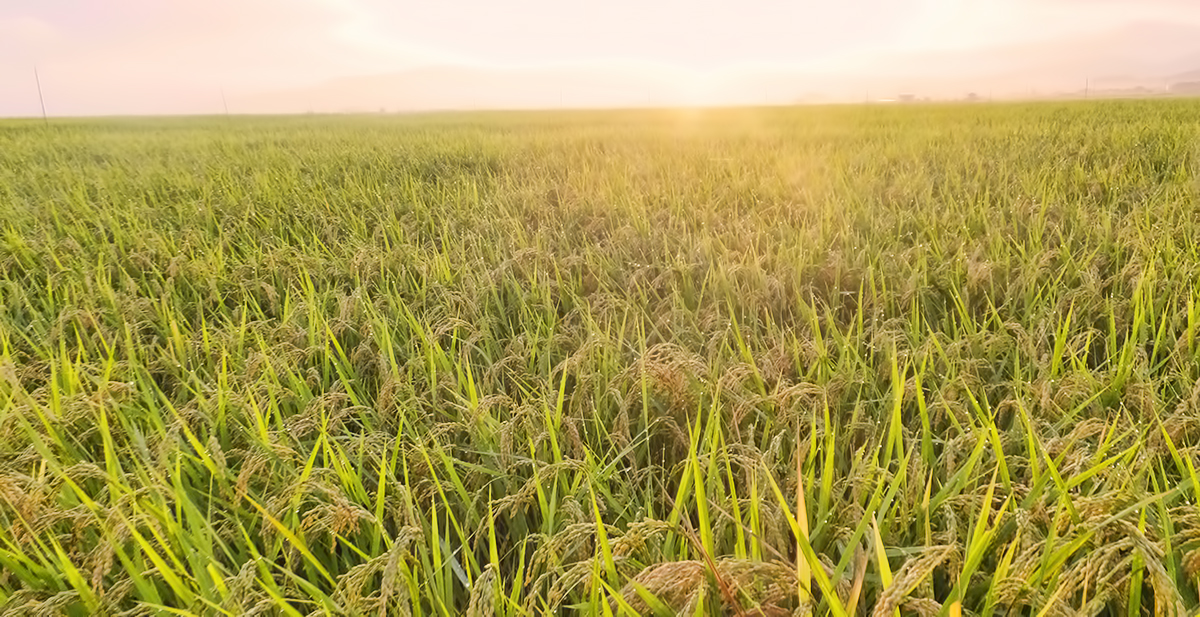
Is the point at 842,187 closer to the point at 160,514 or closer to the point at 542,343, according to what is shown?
the point at 542,343

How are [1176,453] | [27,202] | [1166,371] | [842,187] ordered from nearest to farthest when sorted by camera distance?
[1176,453] < [1166,371] < [842,187] < [27,202]

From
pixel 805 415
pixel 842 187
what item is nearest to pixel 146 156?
pixel 842 187

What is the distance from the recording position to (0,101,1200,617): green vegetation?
119cm

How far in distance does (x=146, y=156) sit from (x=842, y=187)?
10.2 m

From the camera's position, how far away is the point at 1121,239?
3.30 metres

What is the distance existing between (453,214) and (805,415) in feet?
11.5

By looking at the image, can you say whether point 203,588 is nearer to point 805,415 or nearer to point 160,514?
point 160,514

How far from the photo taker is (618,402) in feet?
6.16

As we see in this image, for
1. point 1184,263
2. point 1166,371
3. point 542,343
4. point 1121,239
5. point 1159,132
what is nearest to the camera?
point 1166,371

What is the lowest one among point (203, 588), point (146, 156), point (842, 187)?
point (203, 588)

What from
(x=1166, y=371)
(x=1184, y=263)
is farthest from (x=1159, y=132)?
(x=1166, y=371)

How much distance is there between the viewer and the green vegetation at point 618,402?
3.91 ft

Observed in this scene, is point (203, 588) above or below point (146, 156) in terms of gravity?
below

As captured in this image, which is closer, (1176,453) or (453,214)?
(1176,453)
